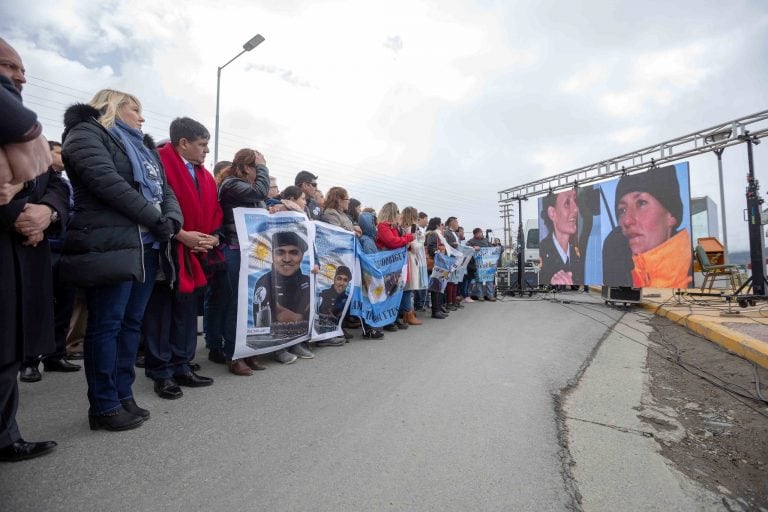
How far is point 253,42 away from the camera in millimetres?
11195

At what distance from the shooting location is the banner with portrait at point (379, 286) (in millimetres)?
5742

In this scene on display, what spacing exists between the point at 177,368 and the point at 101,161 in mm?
1703

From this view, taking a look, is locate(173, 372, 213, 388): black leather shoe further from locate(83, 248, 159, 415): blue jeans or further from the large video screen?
the large video screen

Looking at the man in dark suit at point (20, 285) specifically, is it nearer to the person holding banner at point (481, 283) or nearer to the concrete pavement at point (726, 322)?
the concrete pavement at point (726, 322)

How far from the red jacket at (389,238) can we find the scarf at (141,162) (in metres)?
3.87

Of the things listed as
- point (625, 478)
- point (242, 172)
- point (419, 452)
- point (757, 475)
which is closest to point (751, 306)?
point (757, 475)

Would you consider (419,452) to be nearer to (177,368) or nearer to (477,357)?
(177,368)

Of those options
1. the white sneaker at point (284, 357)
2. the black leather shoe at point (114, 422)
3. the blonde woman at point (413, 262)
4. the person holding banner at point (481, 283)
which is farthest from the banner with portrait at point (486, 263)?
the black leather shoe at point (114, 422)

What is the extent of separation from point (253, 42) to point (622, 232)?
36.5ft

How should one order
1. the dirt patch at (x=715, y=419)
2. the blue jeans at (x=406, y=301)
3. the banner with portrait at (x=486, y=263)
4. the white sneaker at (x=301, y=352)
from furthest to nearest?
1. the banner with portrait at (x=486, y=263)
2. the blue jeans at (x=406, y=301)
3. the white sneaker at (x=301, y=352)
4. the dirt patch at (x=715, y=419)

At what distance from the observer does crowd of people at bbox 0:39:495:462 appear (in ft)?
5.97

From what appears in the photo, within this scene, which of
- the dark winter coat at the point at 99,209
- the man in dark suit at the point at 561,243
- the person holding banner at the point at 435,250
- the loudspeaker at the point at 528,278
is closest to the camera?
the dark winter coat at the point at 99,209

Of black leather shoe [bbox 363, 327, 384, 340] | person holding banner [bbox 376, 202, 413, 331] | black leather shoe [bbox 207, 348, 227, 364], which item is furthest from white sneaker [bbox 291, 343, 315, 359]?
person holding banner [bbox 376, 202, 413, 331]

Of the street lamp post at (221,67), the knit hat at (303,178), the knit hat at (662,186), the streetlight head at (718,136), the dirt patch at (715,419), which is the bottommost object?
the dirt patch at (715,419)
